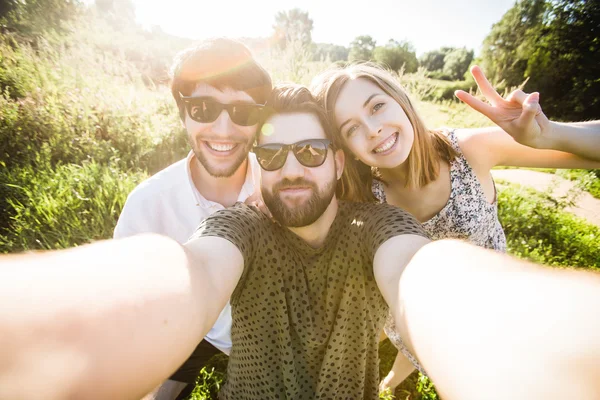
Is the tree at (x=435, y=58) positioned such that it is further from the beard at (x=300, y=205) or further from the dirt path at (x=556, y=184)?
the beard at (x=300, y=205)

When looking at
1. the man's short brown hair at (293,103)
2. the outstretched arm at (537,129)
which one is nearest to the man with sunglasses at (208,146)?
the man's short brown hair at (293,103)

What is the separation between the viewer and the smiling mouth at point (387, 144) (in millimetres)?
1974

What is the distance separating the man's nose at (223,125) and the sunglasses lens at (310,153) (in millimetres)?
766

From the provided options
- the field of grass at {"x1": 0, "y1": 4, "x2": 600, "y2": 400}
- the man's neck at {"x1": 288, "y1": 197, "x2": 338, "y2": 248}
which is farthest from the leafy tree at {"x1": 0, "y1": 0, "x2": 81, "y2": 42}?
the man's neck at {"x1": 288, "y1": 197, "x2": 338, "y2": 248}

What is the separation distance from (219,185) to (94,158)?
3114mm

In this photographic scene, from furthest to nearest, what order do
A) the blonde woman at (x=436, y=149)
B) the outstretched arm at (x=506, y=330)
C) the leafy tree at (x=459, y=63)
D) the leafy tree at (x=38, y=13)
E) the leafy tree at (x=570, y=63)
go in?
the leafy tree at (x=459, y=63)
the leafy tree at (x=570, y=63)
the leafy tree at (x=38, y=13)
the blonde woman at (x=436, y=149)
the outstretched arm at (x=506, y=330)

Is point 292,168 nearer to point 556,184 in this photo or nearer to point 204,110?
point 204,110

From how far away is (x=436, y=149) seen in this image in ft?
7.30

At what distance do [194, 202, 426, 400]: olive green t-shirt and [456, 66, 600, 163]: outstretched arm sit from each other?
105 cm

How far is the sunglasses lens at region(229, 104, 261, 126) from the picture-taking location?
210 centimetres

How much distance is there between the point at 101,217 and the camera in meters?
3.25

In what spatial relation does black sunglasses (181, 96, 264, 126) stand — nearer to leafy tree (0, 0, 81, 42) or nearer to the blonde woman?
the blonde woman

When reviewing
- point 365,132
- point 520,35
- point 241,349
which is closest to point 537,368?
point 241,349

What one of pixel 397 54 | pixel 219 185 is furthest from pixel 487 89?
pixel 397 54
